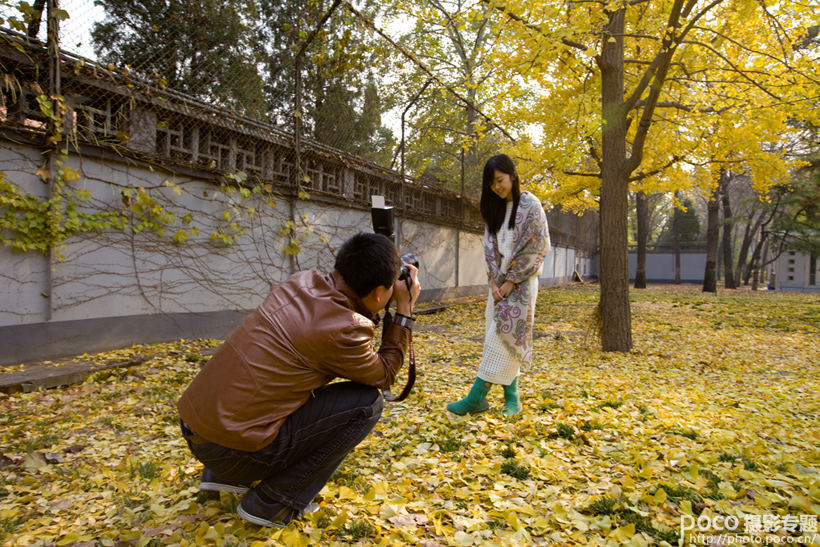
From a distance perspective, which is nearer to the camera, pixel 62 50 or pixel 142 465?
pixel 142 465

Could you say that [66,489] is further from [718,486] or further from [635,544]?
[718,486]

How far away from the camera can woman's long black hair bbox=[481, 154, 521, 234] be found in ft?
9.47

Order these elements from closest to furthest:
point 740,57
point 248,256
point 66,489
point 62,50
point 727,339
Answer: point 66,489 → point 62,50 → point 248,256 → point 727,339 → point 740,57

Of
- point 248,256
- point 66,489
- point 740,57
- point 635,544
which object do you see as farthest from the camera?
point 740,57

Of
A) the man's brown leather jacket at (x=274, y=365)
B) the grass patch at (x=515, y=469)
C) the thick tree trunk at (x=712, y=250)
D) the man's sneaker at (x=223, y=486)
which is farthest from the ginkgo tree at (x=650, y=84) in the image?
the thick tree trunk at (x=712, y=250)

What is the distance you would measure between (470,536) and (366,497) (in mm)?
472

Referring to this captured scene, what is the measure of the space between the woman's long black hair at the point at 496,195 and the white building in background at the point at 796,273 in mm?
20349

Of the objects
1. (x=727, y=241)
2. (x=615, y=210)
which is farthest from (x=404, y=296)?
(x=727, y=241)

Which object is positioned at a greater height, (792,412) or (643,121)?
(643,121)

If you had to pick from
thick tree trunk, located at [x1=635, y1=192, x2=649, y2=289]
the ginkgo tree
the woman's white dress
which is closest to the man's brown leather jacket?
the woman's white dress

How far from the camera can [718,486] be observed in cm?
192

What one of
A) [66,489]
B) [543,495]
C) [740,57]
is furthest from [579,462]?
[740,57]

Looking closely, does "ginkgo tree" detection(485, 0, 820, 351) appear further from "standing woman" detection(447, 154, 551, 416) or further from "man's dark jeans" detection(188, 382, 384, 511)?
"man's dark jeans" detection(188, 382, 384, 511)

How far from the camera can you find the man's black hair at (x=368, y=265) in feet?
5.36
